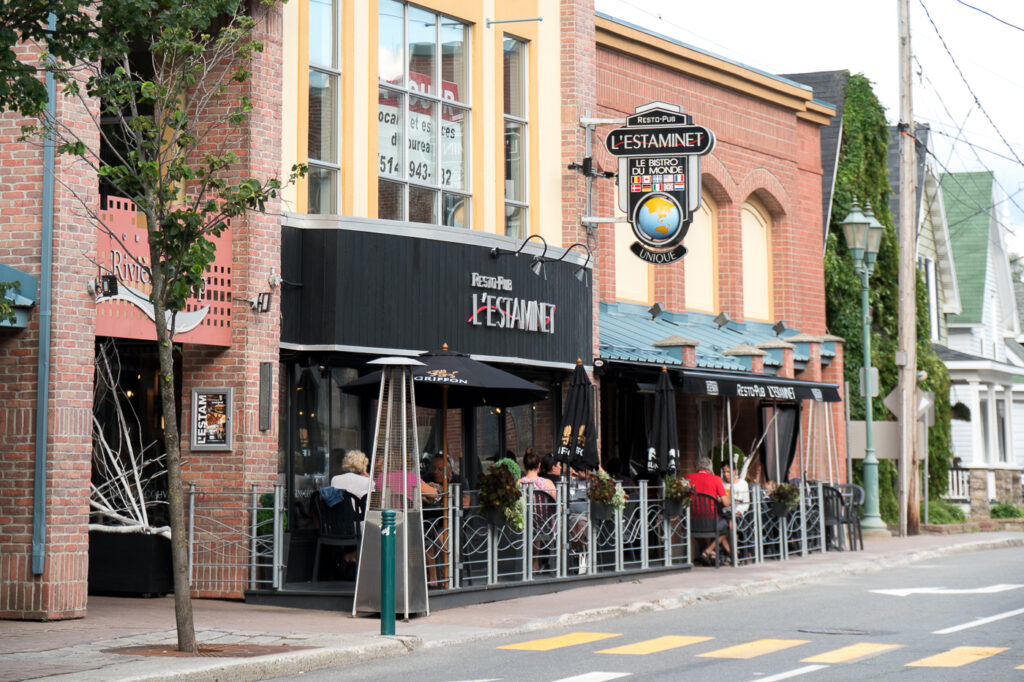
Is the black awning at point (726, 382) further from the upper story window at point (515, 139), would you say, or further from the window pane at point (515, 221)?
the upper story window at point (515, 139)

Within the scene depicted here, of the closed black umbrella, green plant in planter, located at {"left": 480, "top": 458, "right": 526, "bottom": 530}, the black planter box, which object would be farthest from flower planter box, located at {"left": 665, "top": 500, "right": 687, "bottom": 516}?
the black planter box

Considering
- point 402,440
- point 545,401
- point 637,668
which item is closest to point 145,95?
point 402,440

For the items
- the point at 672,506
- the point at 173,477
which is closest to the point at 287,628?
the point at 173,477

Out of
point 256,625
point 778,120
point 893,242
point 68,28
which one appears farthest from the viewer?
point 893,242

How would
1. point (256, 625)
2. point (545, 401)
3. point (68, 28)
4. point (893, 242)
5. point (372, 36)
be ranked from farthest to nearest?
point (893, 242), point (545, 401), point (372, 36), point (256, 625), point (68, 28)

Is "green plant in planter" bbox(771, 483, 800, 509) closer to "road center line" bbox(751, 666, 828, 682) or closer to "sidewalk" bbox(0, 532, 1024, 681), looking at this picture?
"sidewalk" bbox(0, 532, 1024, 681)

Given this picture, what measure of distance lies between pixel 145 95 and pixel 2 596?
5.07 meters

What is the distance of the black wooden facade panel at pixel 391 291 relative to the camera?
1606 cm

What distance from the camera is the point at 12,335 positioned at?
13352mm

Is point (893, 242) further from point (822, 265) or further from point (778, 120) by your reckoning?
point (778, 120)

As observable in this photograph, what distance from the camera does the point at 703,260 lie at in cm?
2550

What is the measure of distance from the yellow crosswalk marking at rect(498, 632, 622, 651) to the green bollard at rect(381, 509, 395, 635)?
3.25 ft

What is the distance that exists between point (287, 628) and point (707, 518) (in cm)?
833

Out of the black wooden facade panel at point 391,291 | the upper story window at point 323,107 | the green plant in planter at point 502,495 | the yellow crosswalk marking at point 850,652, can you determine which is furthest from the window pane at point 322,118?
the yellow crosswalk marking at point 850,652
